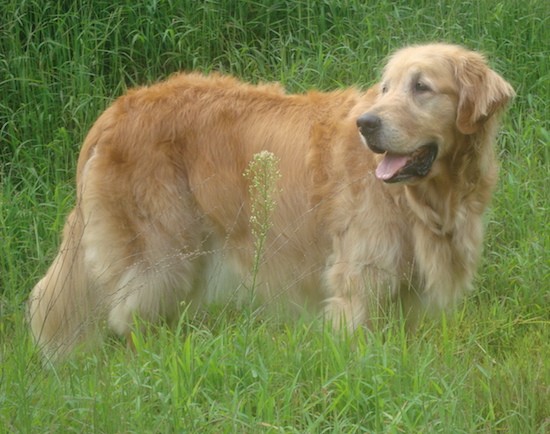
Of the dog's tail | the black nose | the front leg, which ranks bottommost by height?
the dog's tail

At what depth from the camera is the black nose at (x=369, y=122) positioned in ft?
16.7

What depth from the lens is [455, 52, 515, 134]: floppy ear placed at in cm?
526

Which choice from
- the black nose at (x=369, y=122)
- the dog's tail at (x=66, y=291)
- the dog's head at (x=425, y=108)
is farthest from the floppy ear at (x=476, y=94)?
the dog's tail at (x=66, y=291)

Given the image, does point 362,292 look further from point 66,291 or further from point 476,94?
point 66,291

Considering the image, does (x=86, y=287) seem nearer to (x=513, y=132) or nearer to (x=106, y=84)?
(x=106, y=84)

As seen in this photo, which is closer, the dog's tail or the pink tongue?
the pink tongue

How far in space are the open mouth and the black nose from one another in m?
0.16

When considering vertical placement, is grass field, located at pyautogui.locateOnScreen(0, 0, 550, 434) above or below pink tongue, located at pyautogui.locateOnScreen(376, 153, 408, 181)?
below

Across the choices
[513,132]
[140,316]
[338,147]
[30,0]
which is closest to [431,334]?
[338,147]

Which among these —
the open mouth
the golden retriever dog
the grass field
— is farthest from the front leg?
the open mouth

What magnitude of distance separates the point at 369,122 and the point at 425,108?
318mm

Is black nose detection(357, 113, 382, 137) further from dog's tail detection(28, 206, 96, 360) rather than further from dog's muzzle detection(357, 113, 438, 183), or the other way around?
dog's tail detection(28, 206, 96, 360)

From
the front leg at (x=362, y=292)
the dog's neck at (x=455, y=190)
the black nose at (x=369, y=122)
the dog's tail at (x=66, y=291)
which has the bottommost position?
the dog's tail at (x=66, y=291)

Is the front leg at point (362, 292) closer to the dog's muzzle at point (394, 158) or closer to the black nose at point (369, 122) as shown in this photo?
the dog's muzzle at point (394, 158)
